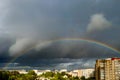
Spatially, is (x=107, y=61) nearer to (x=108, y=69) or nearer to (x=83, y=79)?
(x=108, y=69)

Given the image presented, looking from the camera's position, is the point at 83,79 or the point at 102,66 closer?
the point at 102,66

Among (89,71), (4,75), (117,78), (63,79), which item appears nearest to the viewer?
(117,78)

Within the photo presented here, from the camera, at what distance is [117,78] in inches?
2436

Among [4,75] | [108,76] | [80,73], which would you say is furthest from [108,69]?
[80,73]

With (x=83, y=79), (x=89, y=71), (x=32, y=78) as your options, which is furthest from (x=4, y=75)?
(x=89, y=71)

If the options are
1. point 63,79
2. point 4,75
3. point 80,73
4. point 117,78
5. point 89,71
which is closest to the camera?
point 117,78

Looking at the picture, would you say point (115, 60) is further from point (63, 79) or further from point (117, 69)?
point (63, 79)

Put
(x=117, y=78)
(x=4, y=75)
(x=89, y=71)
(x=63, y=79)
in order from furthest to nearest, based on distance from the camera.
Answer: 1. (x=89, y=71)
2. (x=63, y=79)
3. (x=4, y=75)
4. (x=117, y=78)

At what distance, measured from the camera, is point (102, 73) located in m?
63.3

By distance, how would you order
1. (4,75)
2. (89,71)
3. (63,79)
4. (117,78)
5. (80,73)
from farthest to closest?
(80,73) < (89,71) < (63,79) < (4,75) < (117,78)

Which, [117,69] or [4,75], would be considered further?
[4,75]

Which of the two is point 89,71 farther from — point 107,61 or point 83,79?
point 107,61

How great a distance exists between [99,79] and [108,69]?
3.31 meters

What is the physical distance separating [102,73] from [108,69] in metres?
1.55
